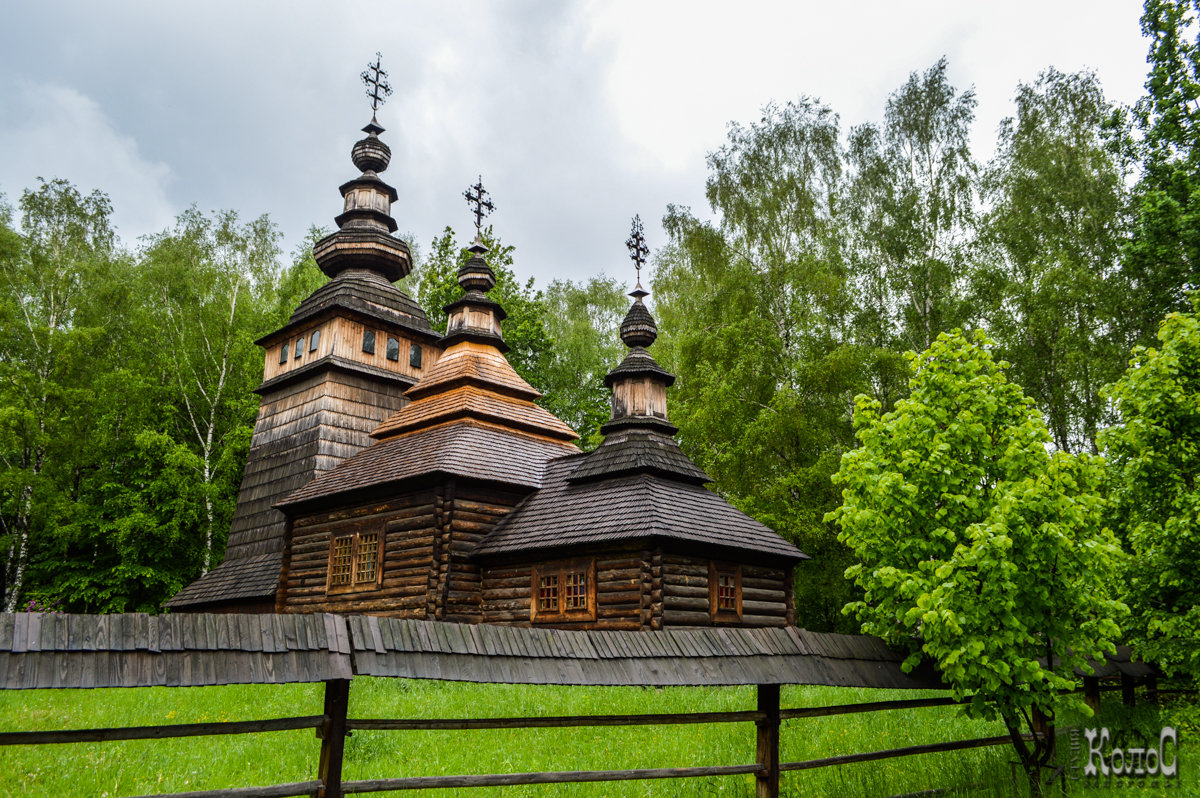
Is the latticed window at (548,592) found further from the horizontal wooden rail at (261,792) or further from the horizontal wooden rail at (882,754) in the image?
the horizontal wooden rail at (261,792)

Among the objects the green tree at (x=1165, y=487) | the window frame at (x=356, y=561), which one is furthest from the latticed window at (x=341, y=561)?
the green tree at (x=1165, y=487)

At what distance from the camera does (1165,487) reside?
30.3 ft

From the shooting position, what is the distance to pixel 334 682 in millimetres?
5414

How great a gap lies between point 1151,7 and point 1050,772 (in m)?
18.7

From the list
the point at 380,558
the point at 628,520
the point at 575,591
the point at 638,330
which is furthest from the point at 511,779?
the point at 638,330

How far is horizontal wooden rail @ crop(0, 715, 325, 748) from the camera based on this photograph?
14.8 ft

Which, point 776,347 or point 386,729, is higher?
point 776,347

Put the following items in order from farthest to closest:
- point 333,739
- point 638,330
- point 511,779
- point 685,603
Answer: point 638,330, point 685,603, point 511,779, point 333,739

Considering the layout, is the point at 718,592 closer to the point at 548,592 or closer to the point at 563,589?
the point at 563,589

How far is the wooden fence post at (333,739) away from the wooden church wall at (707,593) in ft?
31.4

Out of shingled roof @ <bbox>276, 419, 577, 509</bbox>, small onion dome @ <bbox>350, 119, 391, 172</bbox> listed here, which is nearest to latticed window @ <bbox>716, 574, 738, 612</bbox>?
shingled roof @ <bbox>276, 419, 577, 509</bbox>

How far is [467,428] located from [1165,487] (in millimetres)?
13374

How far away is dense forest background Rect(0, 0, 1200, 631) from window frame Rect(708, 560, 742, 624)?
5603 millimetres

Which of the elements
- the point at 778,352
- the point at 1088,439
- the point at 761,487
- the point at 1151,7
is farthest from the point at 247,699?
the point at 1151,7
